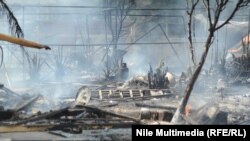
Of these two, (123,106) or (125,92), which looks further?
(125,92)

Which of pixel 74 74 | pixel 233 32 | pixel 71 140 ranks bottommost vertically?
pixel 71 140

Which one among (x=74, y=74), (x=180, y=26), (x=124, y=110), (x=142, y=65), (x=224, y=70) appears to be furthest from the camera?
(x=180, y=26)

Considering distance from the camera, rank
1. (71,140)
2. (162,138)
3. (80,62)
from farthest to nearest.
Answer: (80,62) < (71,140) < (162,138)

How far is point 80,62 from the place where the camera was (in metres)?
23.5

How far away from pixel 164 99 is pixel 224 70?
5519 mm

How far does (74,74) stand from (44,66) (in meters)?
2.86

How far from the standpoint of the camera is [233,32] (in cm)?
3000

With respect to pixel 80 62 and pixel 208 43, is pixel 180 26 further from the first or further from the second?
pixel 208 43

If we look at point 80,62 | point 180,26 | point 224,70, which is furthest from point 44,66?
point 180,26

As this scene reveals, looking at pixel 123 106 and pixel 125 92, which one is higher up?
pixel 125 92

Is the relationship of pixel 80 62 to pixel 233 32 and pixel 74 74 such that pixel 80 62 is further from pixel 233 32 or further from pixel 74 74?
pixel 233 32

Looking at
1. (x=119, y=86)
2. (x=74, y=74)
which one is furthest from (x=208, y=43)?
(x=74, y=74)

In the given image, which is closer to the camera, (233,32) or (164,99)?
(164,99)

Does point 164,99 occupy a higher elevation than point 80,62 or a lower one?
lower
